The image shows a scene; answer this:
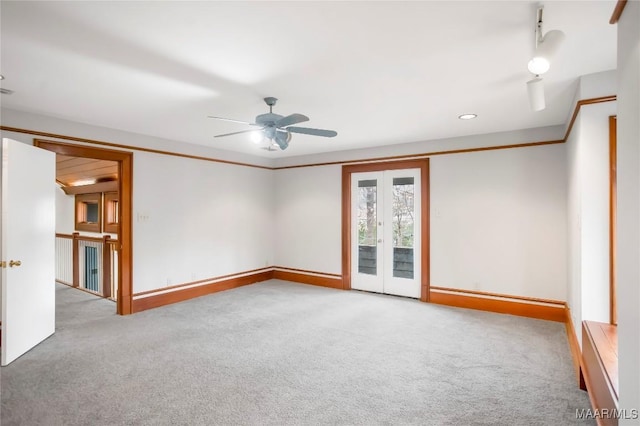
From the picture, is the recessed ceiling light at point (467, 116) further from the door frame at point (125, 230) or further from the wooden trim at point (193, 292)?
the wooden trim at point (193, 292)

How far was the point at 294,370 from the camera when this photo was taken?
9.43 ft

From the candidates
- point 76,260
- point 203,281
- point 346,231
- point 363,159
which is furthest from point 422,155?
point 76,260

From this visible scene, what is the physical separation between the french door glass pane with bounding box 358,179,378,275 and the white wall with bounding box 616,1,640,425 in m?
4.18

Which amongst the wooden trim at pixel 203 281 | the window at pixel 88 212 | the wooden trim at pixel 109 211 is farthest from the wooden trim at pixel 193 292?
the window at pixel 88 212

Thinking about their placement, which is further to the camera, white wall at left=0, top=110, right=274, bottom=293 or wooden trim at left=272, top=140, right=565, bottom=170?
white wall at left=0, top=110, right=274, bottom=293

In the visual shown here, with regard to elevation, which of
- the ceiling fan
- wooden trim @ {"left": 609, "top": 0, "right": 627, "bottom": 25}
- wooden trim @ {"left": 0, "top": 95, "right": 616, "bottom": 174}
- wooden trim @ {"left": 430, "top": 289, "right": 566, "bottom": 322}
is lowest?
wooden trim @ {"left": 430, "top": 289, "right": 566, "bottom": 322}

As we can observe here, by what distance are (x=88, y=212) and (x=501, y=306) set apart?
305 inches

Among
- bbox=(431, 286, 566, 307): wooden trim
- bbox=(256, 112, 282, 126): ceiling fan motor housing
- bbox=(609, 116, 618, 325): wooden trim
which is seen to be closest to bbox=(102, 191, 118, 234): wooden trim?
bbox=(256, 112, 282, 126): ceiling fan motor housing

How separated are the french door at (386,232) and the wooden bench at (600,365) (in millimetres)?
2713

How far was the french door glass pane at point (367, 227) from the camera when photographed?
5672mm

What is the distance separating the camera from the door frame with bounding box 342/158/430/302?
A: 5086mm

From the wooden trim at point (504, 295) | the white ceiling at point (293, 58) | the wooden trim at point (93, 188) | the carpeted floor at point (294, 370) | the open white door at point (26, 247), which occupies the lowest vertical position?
the carpeted floor at point (294, 370)

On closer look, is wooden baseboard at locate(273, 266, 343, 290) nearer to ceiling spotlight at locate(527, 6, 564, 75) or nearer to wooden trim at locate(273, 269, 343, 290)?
wooden trim at locate(273, 269, 343, 290)

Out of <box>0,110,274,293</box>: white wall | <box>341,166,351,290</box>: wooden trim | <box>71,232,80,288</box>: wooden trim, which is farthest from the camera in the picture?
<box>71,232,80,288</box>: wooden trim
